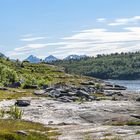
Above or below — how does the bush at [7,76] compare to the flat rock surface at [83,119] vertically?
above

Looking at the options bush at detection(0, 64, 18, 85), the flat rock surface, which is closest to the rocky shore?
the flat rock surface

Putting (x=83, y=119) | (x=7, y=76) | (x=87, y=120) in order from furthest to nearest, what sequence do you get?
(x=7, y=76) → (x=83, y=119) → (x=87, y=120)

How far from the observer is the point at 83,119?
71.0 m

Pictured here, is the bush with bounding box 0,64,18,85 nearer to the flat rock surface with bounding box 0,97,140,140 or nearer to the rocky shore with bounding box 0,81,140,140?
the rocky shore with bounding box 0,81,140,140

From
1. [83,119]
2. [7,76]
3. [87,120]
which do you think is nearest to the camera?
[87,120]

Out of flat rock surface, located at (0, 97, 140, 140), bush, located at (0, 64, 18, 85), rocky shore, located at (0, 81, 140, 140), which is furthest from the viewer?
bush, located at (0, 64, 18, 85)

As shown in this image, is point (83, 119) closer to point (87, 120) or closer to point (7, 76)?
point (87, 120)

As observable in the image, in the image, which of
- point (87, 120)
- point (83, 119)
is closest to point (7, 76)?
point (83, 119)

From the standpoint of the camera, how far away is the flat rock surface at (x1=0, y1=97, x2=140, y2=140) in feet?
156

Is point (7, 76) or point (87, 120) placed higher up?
point (7, 76)

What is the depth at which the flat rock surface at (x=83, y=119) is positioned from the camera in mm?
47431

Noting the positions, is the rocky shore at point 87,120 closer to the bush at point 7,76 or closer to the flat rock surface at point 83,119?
the flat rock surface at point 83,119

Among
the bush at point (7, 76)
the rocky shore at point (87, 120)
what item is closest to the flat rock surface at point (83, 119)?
the rocky shore at point (87, 120)

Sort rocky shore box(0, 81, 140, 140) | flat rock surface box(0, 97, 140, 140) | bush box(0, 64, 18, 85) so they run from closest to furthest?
rocky shore box(0, 81, 140, 140) < flat rock surface box(0, 97, 140, 140) < bush box(0, 64, 18, 85)
